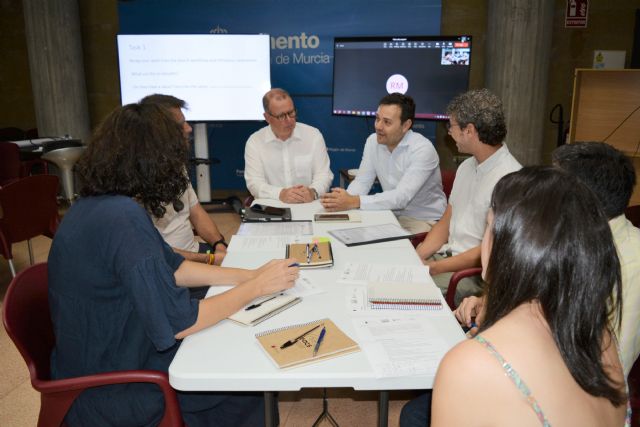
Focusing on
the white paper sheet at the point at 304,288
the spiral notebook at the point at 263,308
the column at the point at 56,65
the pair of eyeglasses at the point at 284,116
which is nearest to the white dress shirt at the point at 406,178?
the pair of eyeglasses at the point at 284,116

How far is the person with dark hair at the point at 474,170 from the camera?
2.54m

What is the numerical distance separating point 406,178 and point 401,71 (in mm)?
2312

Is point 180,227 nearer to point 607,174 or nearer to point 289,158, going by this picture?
point 289,158

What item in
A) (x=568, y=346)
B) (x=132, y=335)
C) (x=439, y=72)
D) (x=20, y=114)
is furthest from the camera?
(x=20, y=114)

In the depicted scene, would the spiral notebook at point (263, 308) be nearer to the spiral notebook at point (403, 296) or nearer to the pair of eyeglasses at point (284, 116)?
the spiral notebook at point (403, 296)

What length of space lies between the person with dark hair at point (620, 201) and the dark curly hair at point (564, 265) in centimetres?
56

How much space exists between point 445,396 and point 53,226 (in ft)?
11.6

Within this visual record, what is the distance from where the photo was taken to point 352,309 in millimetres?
1650

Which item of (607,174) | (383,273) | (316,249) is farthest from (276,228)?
(607,174)

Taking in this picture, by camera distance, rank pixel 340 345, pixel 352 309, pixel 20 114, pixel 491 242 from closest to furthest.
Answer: pixel 491 242
pixel 340 345
pixel 352 309
pixel 20 114

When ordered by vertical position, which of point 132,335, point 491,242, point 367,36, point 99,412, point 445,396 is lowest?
point 99,412

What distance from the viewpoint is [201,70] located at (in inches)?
212

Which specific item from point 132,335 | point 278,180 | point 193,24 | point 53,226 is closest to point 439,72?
point 278,180

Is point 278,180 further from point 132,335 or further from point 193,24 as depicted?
point 193,24
